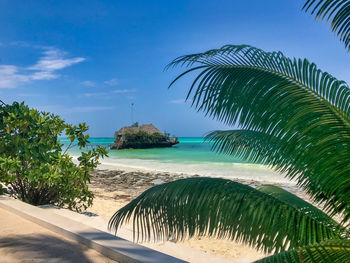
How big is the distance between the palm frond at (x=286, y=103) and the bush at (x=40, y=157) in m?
4.25

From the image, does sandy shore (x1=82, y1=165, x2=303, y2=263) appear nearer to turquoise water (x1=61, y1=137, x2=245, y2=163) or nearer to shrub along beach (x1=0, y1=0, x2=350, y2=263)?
shrub along beach (x1=0, y1=0, x2=350, y2=263)

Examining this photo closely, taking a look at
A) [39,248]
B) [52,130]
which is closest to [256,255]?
[39,248]

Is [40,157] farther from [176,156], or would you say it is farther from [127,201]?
[176,156]

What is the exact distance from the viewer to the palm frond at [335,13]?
2.61m

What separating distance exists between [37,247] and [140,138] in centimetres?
5144

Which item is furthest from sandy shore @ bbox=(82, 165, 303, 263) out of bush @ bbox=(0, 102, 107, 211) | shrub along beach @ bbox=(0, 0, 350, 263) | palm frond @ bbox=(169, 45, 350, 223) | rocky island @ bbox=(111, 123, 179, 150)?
rocky island @ bbox=(111, 123, 179, 150)

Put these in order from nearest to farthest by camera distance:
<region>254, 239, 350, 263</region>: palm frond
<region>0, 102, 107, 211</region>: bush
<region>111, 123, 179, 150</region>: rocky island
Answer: <region>254, 239, 350, 263</region>: palm frond
<region>0, 102, 107, 211</region>: bush
<region>111, 123, 179, 150</region>: rocky island

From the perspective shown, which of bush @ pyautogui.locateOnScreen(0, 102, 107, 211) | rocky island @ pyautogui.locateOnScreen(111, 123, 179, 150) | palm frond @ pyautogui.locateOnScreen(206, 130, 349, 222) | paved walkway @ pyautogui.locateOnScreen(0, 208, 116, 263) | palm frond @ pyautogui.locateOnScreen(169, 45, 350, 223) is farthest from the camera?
rocky island @ pyautogui.locateOnScreen(111, 123, 179, 150)

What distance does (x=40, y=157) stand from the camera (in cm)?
602

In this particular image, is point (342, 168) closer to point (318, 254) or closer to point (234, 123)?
point (318, 254)

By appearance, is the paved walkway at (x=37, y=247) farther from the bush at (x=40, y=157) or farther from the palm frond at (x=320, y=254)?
the palm frond at (x=320, y=254)

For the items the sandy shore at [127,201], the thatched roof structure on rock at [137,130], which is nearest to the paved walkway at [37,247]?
the sandy shore at [127,201]

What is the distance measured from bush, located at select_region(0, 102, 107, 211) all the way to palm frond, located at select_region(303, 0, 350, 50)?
493cm

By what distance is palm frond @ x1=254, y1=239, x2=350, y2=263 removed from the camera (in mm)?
1814
